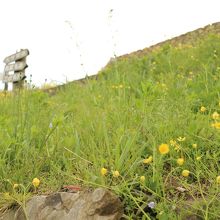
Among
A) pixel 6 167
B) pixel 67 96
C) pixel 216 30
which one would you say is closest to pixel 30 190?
pixel 6 167

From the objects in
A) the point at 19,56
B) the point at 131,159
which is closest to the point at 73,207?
the point at 131,159

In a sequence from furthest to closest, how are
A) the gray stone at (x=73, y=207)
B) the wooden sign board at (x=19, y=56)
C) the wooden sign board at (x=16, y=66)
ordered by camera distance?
the wooden sign board at (x=16, y=66)
the wooden sign board at (x=19, y=56)
the gray stone at (x=73, y=207)

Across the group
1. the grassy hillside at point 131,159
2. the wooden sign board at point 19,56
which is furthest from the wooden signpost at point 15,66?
the grassy hillside at point 131,159

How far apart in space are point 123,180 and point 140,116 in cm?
87

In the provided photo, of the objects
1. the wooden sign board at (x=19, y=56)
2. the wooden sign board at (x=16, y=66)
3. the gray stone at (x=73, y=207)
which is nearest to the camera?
the gray stone at (x=73, y=207)

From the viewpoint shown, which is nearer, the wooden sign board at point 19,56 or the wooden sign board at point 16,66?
the wooden sign board at point 19,56

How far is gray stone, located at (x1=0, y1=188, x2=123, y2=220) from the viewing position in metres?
2.00

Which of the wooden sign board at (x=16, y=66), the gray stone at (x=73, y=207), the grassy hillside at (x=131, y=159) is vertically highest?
the wooden sign board at (x=16, y=66)

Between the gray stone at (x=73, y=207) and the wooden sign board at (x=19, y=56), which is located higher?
the wooden sign board at (x=19, y=56)

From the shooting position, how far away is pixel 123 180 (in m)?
2.17

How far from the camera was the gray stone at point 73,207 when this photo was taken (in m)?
2.00

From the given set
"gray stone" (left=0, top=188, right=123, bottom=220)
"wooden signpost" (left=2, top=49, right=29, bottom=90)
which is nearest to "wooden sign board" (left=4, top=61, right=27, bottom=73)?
"wooden signpost" (left=2, top=49, right=29, bottom=90)

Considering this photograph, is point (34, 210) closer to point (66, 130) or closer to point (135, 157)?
point (135, 157)

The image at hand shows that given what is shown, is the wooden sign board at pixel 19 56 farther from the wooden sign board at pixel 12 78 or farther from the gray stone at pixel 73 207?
the gray stone at pixel 73 207
